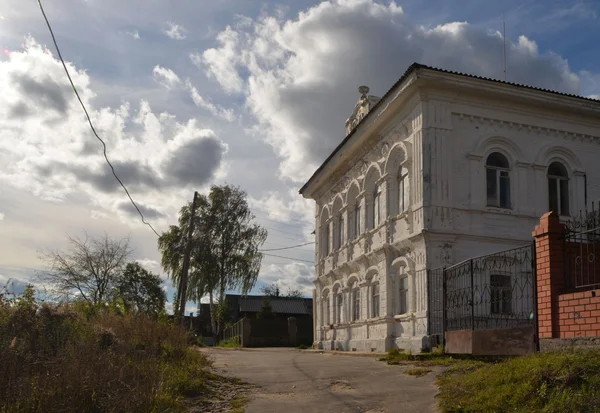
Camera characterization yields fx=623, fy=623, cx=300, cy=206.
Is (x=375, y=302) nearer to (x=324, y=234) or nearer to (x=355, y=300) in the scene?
(x=355, y=300)

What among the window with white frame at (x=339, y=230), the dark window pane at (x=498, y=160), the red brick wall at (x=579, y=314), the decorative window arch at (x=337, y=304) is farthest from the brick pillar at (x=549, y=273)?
the window with white frame at (x=339, y=230)

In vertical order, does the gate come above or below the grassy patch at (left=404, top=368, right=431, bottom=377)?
above

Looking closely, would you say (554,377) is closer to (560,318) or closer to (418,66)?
(560,318)

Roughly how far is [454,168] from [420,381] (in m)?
9.60

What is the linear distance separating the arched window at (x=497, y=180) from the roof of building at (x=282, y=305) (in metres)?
37.5

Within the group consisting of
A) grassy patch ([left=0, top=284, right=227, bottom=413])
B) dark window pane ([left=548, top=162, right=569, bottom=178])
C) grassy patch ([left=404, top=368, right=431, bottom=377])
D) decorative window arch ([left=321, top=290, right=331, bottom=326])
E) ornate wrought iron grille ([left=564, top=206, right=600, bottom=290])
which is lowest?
grassy patch ([left=404, top=368, right=431, bottom=377])

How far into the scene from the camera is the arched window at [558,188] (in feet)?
62.7

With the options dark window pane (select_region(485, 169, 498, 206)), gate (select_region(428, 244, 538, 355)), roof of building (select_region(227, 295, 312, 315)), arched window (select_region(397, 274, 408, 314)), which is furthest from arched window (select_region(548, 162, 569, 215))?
roof of building (select_region(227, 295, 312, 315))

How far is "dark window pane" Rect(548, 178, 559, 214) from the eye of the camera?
19058 millimetres

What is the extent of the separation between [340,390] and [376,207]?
41.9ft

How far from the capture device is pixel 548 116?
19.3 meters

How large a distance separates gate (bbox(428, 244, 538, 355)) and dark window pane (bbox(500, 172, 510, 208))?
9.35 feet

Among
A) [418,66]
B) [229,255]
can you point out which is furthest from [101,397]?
[229,255]

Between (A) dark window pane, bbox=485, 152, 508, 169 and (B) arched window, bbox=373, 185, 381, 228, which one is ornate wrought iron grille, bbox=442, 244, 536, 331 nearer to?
(A) dark window pane, bbox=485, 152, 508, 169
